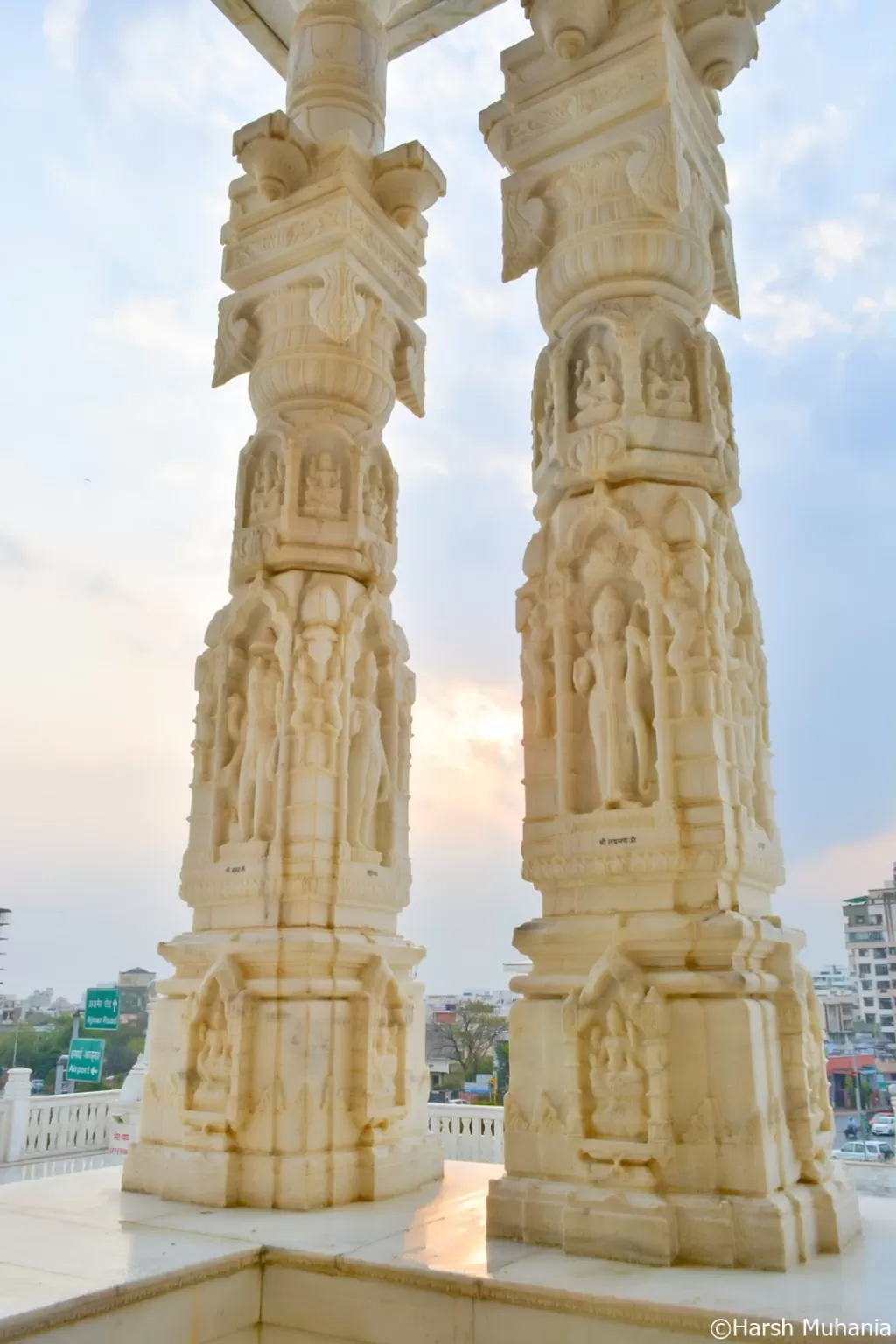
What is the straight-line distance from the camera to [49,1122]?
1070 centimetres

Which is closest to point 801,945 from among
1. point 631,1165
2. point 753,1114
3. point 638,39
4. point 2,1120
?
point 753,1114

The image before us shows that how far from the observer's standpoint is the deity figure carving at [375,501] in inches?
310

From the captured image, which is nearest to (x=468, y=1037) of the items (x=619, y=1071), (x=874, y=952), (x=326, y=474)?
(x=874, y=952)

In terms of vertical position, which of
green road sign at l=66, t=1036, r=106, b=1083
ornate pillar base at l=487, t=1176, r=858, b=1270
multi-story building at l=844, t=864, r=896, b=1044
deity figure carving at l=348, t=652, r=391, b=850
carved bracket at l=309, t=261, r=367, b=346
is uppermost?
carved bracket at l=309, t=261, r=367, b=346

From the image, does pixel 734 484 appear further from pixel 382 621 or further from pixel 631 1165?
pixel 631 1165

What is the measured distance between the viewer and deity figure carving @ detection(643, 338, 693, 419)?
20.6ft

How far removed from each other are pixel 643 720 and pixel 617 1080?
6.44 ft

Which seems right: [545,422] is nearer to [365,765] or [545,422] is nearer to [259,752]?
[365,765]

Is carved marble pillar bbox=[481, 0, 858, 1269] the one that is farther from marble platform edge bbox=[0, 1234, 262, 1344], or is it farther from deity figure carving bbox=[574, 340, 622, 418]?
marble platform edge bbox=[0, 1234, 262, 1344]

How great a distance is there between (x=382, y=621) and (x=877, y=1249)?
16.4ft

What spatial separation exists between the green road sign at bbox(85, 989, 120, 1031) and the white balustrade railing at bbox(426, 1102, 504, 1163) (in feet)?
18.7

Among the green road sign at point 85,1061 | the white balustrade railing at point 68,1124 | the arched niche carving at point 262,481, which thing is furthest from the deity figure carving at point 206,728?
the green road sign at point 85,1061

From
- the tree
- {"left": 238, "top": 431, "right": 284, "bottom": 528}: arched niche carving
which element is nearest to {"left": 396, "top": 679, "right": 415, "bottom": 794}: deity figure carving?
{"left": 238, "top": 431, "right": 284, "bottom": 528}: arched niche carving

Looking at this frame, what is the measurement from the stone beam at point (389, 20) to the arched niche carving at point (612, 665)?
24.8 ft
